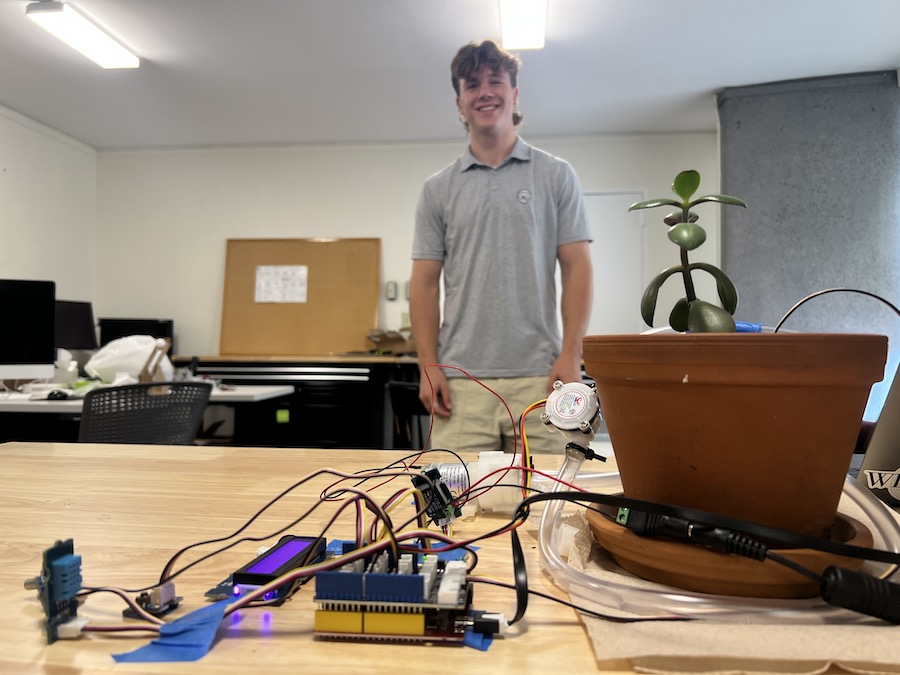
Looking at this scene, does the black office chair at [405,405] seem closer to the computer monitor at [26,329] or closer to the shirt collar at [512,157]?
the shirt collar at [512,157]

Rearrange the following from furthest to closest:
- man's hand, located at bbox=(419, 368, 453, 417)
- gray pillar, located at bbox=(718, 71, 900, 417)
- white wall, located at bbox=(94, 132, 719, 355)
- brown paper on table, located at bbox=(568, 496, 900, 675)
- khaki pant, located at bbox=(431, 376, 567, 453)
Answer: white wall, located at bbox=(94, 132, 719, 355) → gray pillar, located at bbox=(718, 71, 900, 417) → man's hand, located at bbox=(419, 368, 453, 417) → khaki pant, located at bbox=(431, 376, 567, 453) → brown paper on table, located at bbox=(568, 496, 900, 675)

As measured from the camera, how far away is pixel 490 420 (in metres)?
1.61

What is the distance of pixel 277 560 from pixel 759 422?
410mm

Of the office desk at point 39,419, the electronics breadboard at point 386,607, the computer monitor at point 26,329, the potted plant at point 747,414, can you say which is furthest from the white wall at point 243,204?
the electronics breadboard at point 386,607

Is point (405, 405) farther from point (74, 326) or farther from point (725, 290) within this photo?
point (74, 326)

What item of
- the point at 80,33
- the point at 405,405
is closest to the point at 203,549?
the point at 405,405

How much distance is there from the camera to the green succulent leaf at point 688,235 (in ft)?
1.71

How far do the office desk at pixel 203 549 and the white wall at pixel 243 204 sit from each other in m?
4.24

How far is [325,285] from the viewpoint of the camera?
5.21 metres

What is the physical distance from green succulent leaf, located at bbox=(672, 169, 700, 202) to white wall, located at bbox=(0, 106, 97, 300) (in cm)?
526

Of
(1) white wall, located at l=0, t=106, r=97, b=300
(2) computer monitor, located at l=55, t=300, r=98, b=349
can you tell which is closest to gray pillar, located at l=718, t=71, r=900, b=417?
(2) computer monitor, located at l=55, t=300, r=98, b=349

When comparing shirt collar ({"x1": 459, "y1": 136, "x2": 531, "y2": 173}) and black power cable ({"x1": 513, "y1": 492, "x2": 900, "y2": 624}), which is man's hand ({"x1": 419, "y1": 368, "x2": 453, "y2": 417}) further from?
black power cable ({"x1": 513, "y1": 492, "x2": 900, "y2": 624})

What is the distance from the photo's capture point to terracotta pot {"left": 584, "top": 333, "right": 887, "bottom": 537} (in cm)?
43

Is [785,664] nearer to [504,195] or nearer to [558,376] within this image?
[558,376]
